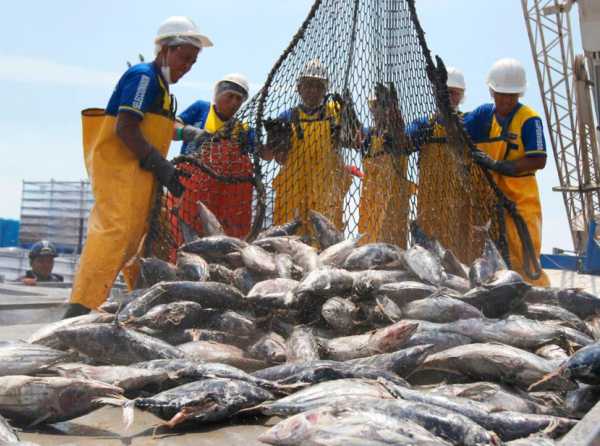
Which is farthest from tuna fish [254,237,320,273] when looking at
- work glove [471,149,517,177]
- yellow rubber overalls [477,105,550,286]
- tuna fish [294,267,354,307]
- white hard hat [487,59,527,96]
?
white hard hat [487,59,527,96]

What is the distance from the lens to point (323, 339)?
3564 millimetres

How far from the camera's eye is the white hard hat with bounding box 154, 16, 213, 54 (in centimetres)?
538

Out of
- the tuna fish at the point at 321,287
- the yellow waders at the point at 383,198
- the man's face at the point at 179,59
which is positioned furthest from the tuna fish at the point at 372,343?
the man's face at the point at 179,59

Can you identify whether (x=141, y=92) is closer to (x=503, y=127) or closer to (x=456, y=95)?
(x=503, y=127)

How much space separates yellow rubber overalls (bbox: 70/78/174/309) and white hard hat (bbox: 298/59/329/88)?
1.33 meters

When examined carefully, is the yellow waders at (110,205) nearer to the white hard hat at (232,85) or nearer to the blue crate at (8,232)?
the white hard hat at (232,85)

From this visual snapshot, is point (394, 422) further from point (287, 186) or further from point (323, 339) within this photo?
point (287, 186)

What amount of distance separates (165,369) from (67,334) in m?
0.73

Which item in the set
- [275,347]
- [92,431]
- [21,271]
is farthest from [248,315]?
[21,271]

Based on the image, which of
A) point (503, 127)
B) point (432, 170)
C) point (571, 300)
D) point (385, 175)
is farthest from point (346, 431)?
point (503, 127)

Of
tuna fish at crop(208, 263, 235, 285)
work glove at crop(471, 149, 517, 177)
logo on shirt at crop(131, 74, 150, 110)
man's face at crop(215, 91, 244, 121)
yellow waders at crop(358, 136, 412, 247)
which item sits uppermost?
man's face at crop(215, 91, 244, 121)

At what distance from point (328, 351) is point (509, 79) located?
13.8 ft

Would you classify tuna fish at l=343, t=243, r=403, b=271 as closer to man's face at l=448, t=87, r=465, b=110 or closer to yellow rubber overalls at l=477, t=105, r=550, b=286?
yellow rubber overalls at l=477, t=105, r=550, b=286

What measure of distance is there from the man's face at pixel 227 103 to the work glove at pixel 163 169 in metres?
1.83
